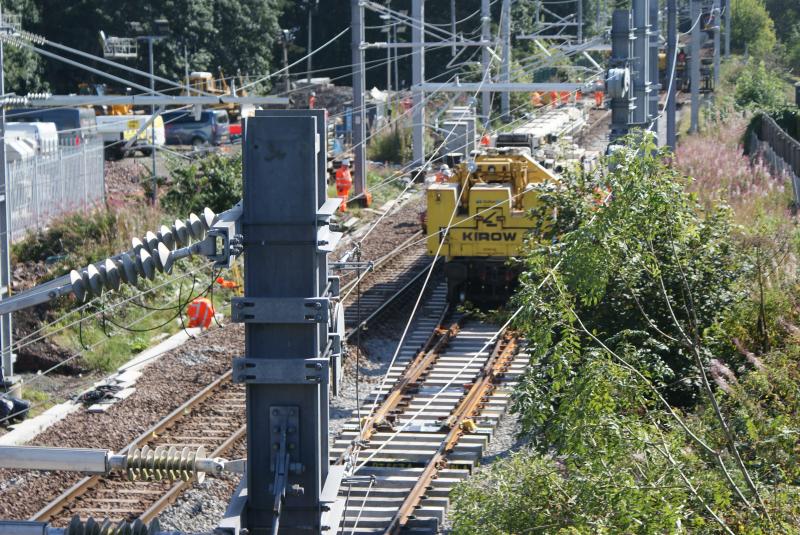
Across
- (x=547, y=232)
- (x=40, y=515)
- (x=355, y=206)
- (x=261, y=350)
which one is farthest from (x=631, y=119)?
(x=355, y=206)

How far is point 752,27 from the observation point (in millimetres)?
68625

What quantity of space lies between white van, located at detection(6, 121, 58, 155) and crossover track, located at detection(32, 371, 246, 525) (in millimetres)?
24275

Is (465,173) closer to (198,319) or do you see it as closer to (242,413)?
(198,319)

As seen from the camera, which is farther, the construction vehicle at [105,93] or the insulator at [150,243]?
the construction vehicle at [105,93]

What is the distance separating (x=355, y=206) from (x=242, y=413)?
16.1 m

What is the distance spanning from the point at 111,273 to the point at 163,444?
872cm

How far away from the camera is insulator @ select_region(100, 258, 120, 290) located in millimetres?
5633

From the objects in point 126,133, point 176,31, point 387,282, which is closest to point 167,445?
point 387,282

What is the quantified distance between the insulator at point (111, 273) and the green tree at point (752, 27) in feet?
213

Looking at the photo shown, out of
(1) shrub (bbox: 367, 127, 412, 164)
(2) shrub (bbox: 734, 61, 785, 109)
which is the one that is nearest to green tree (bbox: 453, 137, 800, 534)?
(1) shrub (bbox: 367, 127, 412, 164)

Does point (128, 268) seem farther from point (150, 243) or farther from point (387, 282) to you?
point (387, 282)

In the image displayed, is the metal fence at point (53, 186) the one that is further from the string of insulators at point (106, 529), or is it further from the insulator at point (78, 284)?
the insulator at point (78, 284)

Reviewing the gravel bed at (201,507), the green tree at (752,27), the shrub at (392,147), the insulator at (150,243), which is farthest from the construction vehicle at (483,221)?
the green tree at (752,27)

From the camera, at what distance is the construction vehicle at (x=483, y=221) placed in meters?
20.1
